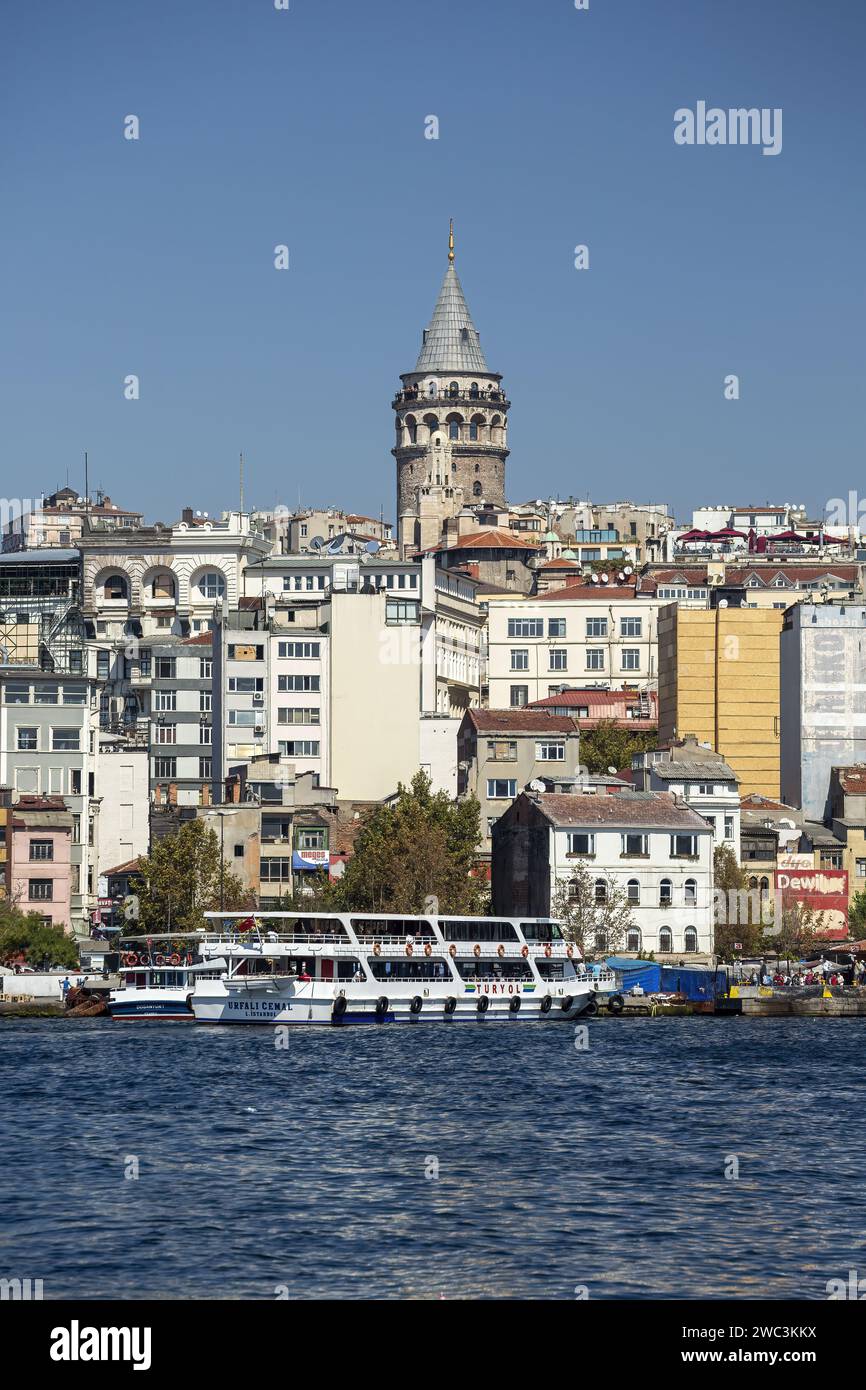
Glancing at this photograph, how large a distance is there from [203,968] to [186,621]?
225 ft

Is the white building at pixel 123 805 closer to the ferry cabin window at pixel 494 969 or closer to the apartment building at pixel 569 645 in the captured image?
the ferry cabin window at pixel 494 969

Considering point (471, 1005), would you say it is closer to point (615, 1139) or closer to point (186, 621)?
point (615, 1139)

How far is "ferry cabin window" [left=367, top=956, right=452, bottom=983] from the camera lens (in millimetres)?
87875

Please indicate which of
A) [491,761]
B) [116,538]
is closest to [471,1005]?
[491,761]

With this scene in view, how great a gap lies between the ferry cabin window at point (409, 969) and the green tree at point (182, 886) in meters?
14.5

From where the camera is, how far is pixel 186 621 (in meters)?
153

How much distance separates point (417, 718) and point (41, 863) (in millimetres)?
30121

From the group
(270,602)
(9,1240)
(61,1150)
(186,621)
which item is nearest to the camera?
(9,1240)

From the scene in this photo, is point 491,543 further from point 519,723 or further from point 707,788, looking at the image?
point 707,788

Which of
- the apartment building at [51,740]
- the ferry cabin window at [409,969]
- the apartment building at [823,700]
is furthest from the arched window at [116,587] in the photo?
the ferry cabin window at [409,969]

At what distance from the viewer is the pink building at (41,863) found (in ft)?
354

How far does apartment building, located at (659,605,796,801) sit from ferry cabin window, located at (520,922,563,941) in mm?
44285

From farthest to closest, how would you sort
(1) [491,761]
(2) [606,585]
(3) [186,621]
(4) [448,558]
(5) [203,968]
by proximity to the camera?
(4) [448,558] → (2) [606,585] → (3) [186,621] → (1) [491,761] → (5) [203,968]

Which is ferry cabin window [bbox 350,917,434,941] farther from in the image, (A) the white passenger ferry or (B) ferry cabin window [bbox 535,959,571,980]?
(B) ferry cabin window [bbox 535,959,571,980]
